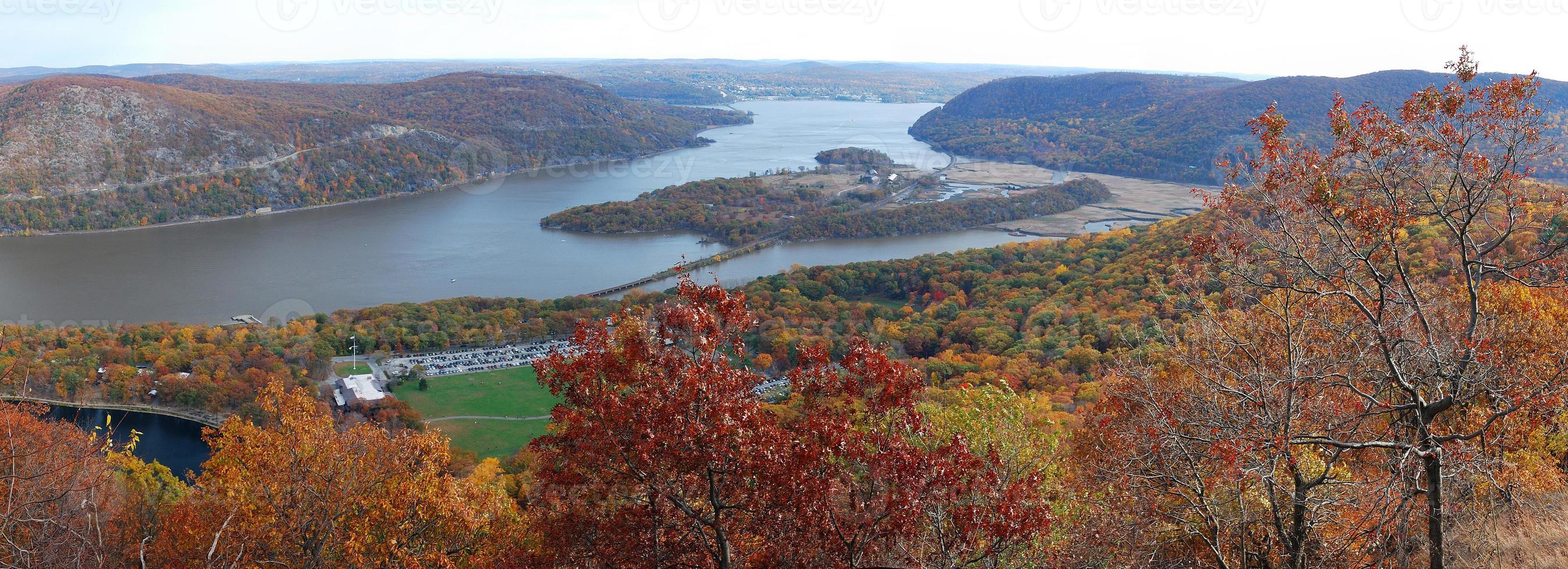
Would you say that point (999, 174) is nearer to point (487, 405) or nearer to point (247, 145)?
point (247, 145)

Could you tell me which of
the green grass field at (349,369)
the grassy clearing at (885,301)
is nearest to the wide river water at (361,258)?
the grassy clearing at (885,301)

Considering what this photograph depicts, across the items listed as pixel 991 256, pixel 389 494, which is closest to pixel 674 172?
pixel 991 256

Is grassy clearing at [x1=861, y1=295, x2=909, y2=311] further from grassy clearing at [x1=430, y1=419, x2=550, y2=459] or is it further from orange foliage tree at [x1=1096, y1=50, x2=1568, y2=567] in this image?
orange foliage tree at [x1=1096, y1=50, x2=1568, y2=567]

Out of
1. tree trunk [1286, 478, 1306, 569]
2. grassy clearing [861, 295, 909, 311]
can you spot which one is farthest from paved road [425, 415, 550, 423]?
tree trunk [1286, 478, 1306, 569]

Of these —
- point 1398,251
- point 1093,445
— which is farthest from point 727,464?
point 1093,445

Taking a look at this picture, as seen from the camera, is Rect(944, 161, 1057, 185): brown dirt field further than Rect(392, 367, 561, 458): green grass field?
Yes

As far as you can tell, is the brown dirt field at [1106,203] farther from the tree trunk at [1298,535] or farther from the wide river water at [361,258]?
the tree trunk at [1298,535]
